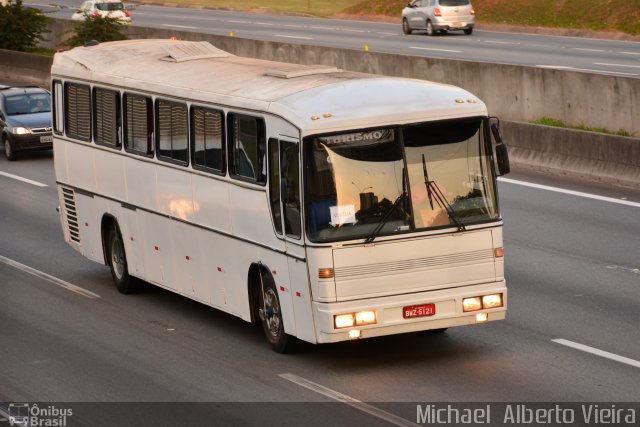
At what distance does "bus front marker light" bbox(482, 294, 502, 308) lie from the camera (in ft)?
44.4

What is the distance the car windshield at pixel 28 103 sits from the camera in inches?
1324

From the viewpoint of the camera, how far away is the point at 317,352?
14.4 metres

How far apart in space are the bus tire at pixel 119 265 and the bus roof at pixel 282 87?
196 centimetres

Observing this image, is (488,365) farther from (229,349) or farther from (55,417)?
(55,417)

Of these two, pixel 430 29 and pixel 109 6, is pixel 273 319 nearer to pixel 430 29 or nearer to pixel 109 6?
A: pixel 430 29

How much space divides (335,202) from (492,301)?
1797 millimetres

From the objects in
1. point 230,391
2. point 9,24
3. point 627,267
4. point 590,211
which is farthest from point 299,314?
point 9,24

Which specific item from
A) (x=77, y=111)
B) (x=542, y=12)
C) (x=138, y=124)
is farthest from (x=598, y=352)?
(x=542, y=12)

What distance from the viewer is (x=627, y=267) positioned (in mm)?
17797

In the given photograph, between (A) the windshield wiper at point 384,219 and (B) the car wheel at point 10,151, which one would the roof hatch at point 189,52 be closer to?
(A) the windshield wiper at point 384,219

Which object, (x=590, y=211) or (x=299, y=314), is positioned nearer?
(x=299, y=314)

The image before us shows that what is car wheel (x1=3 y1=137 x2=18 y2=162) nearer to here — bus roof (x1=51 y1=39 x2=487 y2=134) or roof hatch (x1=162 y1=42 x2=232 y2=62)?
bus roof (x1=51 y1=39 x2=487 y2=134)

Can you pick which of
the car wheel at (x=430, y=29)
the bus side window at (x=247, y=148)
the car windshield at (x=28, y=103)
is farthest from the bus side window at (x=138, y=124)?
the car wheel at (x=430, y=29)

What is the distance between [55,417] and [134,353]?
2.47 meters
